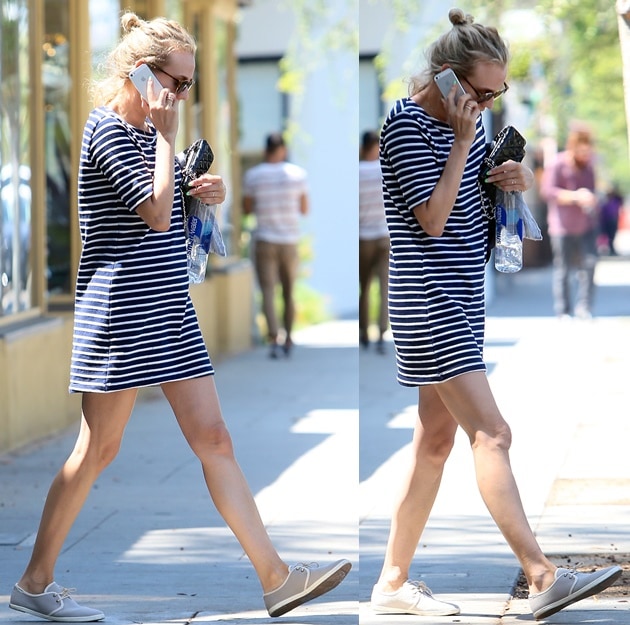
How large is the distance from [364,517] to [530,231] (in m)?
2.04

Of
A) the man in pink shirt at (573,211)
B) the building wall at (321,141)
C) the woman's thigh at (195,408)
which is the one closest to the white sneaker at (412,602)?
the woman's thigh at (195,408)

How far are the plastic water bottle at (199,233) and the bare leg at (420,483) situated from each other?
85cm

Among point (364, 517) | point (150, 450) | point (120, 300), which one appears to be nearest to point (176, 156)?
point (120, 300)

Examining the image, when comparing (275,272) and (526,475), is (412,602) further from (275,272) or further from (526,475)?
(275,272)

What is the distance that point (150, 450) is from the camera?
8.26m

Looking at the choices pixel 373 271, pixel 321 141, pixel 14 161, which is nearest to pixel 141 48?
pixel 14 161

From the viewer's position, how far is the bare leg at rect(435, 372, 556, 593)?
14.2 ft

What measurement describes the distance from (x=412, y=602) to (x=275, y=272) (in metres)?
9.26

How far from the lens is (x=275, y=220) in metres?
13.5

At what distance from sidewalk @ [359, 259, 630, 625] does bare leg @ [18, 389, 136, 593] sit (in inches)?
39.6

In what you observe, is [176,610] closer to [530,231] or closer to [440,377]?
[440,377]

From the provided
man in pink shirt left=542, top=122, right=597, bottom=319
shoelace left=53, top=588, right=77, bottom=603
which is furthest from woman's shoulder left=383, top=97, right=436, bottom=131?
man in pink shirt left=542, top=122, right=597, bottom=319

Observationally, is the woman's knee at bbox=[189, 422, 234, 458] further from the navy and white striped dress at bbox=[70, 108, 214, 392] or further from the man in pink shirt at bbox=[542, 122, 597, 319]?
the man in pink shirt at bbox=[542, 122, 597, 319]

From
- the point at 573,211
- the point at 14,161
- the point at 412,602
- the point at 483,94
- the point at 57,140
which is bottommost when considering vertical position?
the point at 412,602
